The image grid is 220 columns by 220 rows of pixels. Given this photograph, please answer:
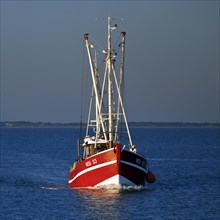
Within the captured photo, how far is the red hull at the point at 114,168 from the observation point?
69.1m

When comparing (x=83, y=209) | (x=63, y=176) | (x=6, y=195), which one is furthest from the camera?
(x=63, y=176)

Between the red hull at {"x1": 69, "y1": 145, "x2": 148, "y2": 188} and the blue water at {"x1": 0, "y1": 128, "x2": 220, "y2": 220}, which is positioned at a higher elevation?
the red hull at {"x1": 69, "y1": 145, "x2": 148, "y2": 188}

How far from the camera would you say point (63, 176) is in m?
96.0

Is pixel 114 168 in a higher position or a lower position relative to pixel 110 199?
higher

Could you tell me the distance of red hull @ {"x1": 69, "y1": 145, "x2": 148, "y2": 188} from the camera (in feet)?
A: 227

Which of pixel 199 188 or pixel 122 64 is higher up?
pixel 122 64

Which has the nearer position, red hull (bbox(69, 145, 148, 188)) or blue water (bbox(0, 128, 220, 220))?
blue water (bbox(0, 128, 220, 220))

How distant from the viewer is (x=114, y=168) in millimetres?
69250

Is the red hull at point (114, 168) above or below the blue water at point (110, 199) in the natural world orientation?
above

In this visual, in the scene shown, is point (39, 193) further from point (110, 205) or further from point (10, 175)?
point (10, 175)

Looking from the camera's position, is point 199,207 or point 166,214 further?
point 199,207

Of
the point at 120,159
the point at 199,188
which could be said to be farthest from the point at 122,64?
the point at 199,188

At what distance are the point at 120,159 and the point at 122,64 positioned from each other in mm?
9785

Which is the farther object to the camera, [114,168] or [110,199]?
[114,168]
